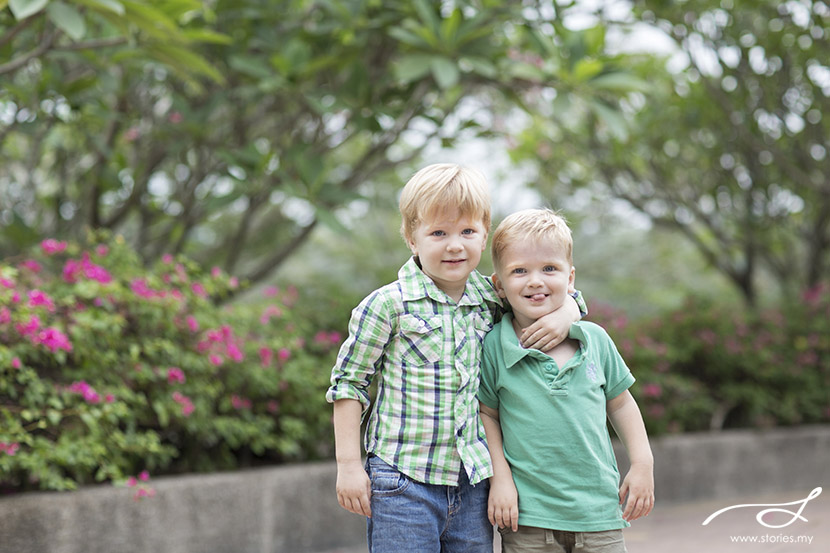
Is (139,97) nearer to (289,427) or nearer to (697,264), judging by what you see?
(289,427)

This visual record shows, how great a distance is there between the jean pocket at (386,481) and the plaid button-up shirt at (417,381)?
2 cm

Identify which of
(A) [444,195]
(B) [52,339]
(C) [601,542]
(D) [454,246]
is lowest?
(C) [601,542]

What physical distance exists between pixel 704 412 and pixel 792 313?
3.77 feet

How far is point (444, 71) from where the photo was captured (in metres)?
3.76

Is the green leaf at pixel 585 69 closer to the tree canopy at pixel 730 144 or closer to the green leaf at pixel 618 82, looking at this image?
the green leaf at pixel 618 82

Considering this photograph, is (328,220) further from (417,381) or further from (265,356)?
(417,381)

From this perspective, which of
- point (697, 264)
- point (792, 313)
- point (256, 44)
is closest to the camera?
point (256, 44)

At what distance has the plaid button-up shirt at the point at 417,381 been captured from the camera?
1.94 meters

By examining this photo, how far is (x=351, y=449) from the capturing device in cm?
191

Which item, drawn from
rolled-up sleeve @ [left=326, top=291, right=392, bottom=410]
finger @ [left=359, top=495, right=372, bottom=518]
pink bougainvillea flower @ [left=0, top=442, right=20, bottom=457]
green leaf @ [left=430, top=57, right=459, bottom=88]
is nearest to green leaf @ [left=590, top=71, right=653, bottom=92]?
green leaf @ [left=430, top=57, right=459, bottom=88]

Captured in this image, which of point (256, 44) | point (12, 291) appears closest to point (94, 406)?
point (12, 291)

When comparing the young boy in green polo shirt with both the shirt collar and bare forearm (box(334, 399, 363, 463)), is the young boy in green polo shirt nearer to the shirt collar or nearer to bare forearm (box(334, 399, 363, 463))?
the shirt collar

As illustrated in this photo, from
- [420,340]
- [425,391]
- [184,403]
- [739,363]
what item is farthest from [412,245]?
[739,363]

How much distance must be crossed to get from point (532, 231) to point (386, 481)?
2.26 feet
